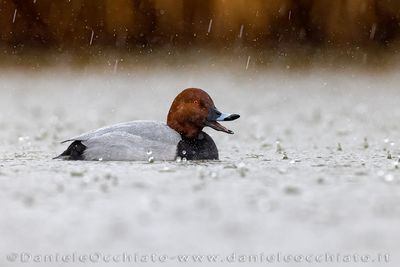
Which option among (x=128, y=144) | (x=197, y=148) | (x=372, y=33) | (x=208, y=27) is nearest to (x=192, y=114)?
(x=197, y=148)

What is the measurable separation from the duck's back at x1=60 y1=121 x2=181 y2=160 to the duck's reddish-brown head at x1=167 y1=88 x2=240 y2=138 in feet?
0.71

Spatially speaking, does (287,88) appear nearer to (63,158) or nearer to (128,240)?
(63,158)

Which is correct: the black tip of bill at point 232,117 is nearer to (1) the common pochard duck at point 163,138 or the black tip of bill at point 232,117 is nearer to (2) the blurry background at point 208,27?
(1) the common pochard duck at point 163,138

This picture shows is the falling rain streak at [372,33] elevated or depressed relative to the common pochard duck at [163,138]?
elevated

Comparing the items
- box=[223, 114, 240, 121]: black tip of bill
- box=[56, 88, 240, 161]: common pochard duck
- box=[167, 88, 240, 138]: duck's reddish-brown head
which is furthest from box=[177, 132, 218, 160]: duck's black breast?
box=[223, 114, 240, 121]: black tip of bill

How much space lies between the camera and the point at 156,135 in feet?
35.4

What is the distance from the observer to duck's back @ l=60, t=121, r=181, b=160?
10617mm

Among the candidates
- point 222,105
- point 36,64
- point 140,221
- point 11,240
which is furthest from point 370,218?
point 36,64

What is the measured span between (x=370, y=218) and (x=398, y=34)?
64.0 feet

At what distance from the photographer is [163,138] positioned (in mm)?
10766

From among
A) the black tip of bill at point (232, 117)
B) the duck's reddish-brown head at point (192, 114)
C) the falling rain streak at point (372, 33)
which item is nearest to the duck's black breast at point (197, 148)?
the duck's reddish-brown head at point (192, 114)

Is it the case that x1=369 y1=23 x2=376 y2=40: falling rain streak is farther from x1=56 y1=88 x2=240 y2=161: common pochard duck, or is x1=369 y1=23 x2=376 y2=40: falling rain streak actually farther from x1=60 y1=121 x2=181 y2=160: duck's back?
x1=60 y1=121 x2=181 y2=160: duck's back

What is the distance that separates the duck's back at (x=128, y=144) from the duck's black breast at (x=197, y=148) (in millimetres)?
85

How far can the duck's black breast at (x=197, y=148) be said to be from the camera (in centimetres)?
1077
